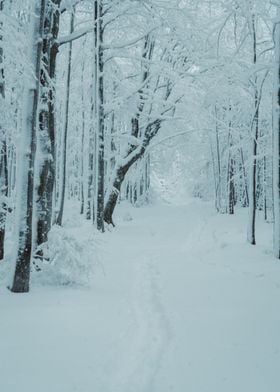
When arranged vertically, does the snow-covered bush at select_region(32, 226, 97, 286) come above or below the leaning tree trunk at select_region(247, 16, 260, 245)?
below

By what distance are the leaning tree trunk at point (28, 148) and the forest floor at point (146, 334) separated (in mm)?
856

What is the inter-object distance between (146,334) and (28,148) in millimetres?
3195

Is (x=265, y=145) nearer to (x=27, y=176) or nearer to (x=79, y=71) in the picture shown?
(x=79, y=71)

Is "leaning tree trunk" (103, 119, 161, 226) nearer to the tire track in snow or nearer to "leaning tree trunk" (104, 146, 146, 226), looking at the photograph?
"leaning tree trunk" (104, 146, 146, 226)

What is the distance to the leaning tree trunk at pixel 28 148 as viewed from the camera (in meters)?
5.59

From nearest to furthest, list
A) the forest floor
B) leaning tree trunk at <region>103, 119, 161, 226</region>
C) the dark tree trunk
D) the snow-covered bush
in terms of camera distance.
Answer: the forest floor < the snow-covered bush < the dark tree trunk < leaning tree trunk at <region>103, 119, 161, 226</region>

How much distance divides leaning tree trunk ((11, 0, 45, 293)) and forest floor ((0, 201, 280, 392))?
856 mm

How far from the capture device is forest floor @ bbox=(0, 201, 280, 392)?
342 cm

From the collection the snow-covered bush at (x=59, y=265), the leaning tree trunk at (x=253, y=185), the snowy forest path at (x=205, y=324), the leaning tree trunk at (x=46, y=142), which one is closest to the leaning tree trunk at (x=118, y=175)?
the leaning tree trunk at (x=253, y=185)

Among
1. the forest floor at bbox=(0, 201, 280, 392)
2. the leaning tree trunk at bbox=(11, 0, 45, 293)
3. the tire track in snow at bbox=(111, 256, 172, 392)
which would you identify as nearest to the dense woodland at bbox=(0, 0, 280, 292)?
the leaning tree trunk at bbox=(11, 0, 45, 293)

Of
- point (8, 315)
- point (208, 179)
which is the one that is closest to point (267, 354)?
point (8, 315)

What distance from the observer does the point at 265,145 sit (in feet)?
83.6

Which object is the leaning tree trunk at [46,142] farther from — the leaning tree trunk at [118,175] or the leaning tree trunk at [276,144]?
the leaning tree trunk at [118,175]

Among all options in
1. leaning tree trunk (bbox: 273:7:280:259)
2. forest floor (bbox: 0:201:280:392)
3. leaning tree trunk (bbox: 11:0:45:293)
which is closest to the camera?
forest floor (bbox: 0:201:280:392)
